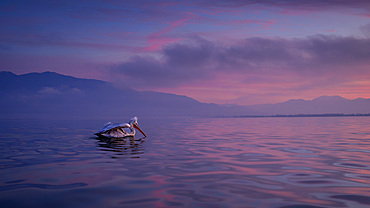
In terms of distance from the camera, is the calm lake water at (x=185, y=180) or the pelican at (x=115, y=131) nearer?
the calm lake water at (x=185, y=180)

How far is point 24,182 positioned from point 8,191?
3.04 ft

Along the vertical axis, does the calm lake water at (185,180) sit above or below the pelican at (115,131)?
below

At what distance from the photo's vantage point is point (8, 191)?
6746mm

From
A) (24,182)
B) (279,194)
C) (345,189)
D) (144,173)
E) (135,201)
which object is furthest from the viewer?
(144,173)

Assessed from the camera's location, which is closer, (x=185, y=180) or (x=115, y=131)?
Answer: (x=185, y=180)

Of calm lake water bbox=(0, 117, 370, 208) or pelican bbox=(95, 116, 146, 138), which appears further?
pelican bbox=(95, 116, 146, 138)

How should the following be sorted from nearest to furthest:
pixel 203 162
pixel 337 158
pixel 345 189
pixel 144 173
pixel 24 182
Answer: pixel 345 189 < pixel 24 182 < pixel 144 173 < pixel 203 162 < pixel 337 158

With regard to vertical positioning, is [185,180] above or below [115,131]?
below

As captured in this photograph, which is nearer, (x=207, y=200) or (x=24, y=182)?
(x=207, y=200)

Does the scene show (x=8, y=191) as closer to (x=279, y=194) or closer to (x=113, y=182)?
(x=113, y=182)

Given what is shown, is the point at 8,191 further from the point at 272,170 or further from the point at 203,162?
the point at 272,170

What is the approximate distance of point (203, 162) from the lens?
10828 millimetres

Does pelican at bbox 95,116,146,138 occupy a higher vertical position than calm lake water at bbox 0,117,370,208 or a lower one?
higher

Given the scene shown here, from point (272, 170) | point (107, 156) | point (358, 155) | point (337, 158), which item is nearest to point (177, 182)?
point (272, 170)
